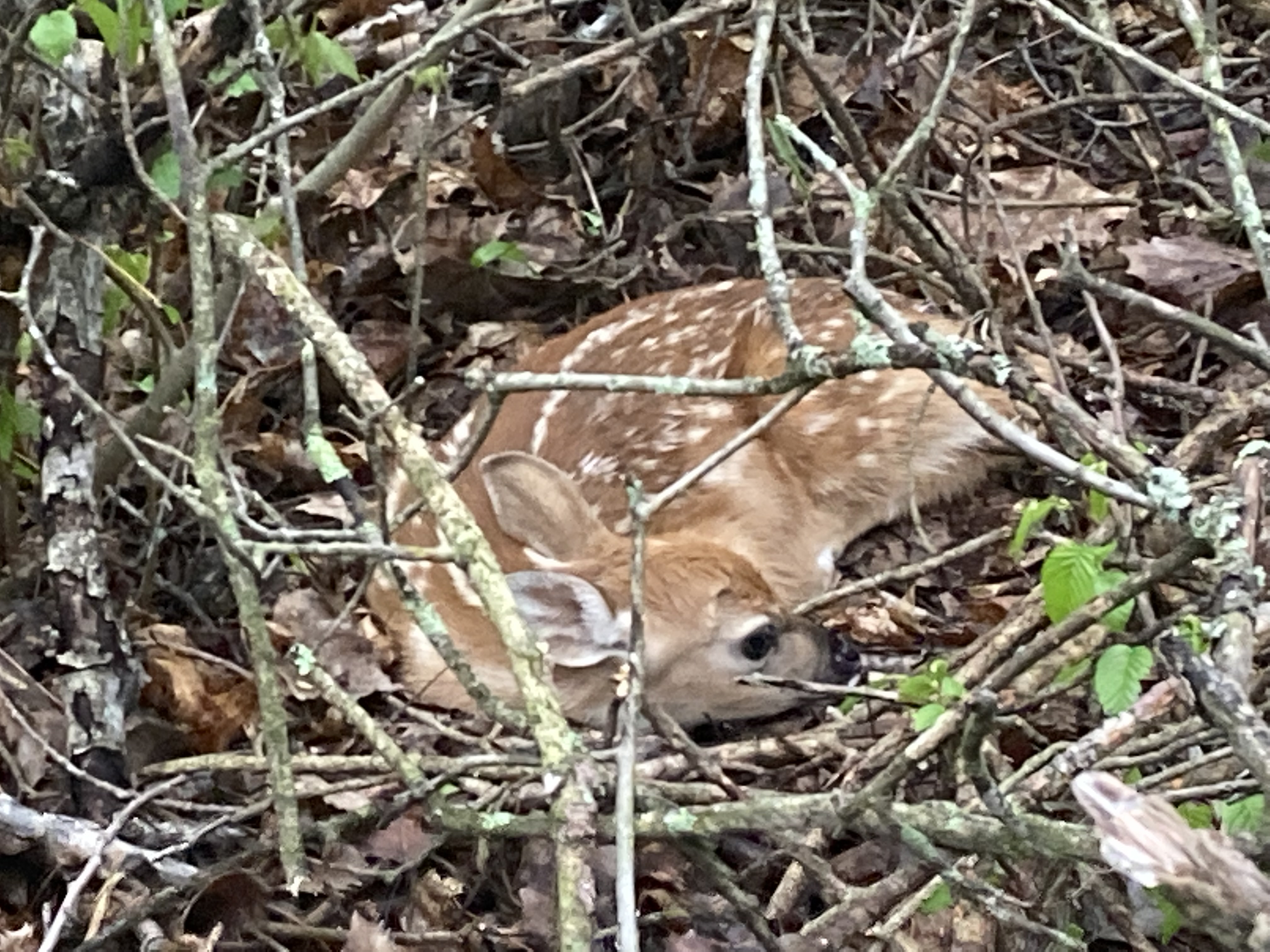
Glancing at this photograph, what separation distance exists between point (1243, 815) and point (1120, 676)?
26cm

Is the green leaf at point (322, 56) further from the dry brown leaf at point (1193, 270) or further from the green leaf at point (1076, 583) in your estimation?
the dry brown leaf at point (1193, 270)

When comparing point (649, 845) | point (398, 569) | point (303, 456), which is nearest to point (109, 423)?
point (398, 569)

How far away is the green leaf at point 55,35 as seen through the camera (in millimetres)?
2625

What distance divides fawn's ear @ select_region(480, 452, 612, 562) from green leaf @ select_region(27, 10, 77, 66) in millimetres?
1483

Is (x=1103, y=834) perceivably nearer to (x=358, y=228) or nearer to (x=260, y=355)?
(x=260, y=355)

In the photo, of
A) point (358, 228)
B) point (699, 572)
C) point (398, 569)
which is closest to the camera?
point (398, 569)

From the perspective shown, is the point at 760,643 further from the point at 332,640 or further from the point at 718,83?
the point at 718,83

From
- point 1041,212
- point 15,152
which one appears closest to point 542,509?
point 15,152

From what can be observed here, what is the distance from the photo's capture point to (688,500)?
Result: 14.8 feet

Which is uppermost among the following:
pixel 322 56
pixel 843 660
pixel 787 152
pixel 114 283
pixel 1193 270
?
pixel 322 56

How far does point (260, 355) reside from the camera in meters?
Result: 4.47

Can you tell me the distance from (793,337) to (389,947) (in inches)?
57.0

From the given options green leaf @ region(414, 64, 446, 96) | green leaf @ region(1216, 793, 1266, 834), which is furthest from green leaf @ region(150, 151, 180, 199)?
green leaf @ region(1216, 793, 1266, 834)

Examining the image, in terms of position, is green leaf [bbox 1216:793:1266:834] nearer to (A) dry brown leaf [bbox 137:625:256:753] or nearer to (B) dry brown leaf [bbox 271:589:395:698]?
(A) dry brown leaf [bbox 137:625:256:753]
